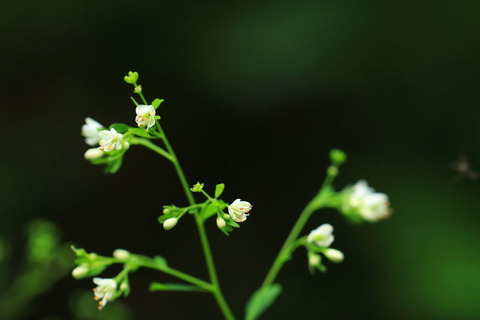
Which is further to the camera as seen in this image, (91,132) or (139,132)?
(91,132)

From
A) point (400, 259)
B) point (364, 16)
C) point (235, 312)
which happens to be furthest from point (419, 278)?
point (364, 16)

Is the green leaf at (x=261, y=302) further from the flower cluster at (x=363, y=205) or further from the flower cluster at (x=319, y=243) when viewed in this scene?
the flower cluster at (x=363, y=205)

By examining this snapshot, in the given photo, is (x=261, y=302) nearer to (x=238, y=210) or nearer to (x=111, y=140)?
(x=238, y=210)

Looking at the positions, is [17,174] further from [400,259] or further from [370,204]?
[370,204]

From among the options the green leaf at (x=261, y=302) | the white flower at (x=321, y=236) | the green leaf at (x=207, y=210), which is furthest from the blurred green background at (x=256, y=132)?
the green leaf at (x=207, y=210)

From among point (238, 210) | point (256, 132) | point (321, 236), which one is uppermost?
point (256, 132)

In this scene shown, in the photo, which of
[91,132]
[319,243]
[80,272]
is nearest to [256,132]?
[91,132]

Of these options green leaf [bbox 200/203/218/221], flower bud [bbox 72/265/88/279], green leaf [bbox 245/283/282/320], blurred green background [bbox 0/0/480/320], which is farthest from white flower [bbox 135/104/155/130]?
blurred green background [bbox 0/0/480/320]
